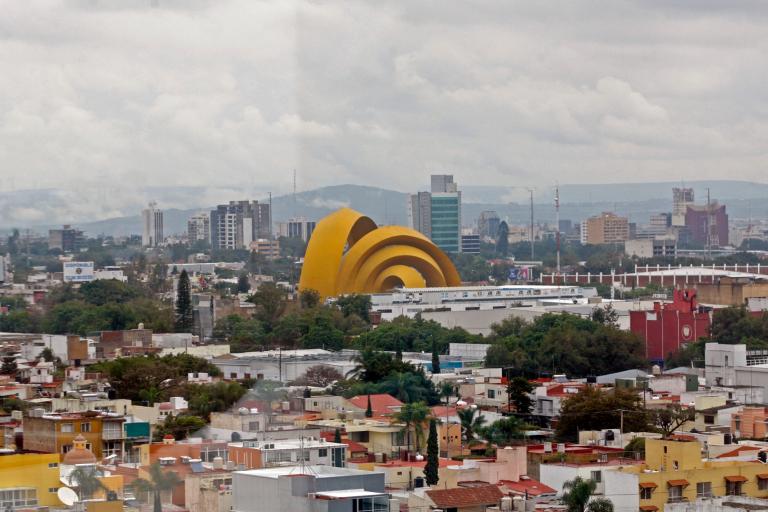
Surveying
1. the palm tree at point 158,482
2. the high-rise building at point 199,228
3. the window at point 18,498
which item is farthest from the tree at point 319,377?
the high-rise building at point 199,228

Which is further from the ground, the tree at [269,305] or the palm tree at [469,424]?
the tree at [269,305]

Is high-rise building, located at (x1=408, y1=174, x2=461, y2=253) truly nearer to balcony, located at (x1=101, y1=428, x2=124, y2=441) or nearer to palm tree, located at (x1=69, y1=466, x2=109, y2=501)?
balcony, located at (x1=101, y1=428, x2=124, y2=441)

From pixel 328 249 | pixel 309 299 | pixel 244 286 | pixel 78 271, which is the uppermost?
pixel 328 249

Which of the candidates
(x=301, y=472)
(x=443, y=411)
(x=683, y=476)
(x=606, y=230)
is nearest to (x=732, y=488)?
(x=683, y=476)

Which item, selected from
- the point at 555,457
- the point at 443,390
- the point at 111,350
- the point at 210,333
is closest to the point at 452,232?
the point at 210,333

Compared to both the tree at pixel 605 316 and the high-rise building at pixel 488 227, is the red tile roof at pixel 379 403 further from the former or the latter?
the high-rise building at pixel 488 227

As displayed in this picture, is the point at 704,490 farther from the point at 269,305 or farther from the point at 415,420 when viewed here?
the point at 269,305

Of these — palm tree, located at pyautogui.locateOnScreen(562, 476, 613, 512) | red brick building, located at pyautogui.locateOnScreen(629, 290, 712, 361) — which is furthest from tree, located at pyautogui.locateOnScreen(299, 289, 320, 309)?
palm tree, located at pyautogui.locateOnScreen(562, 476, 613, 512)
